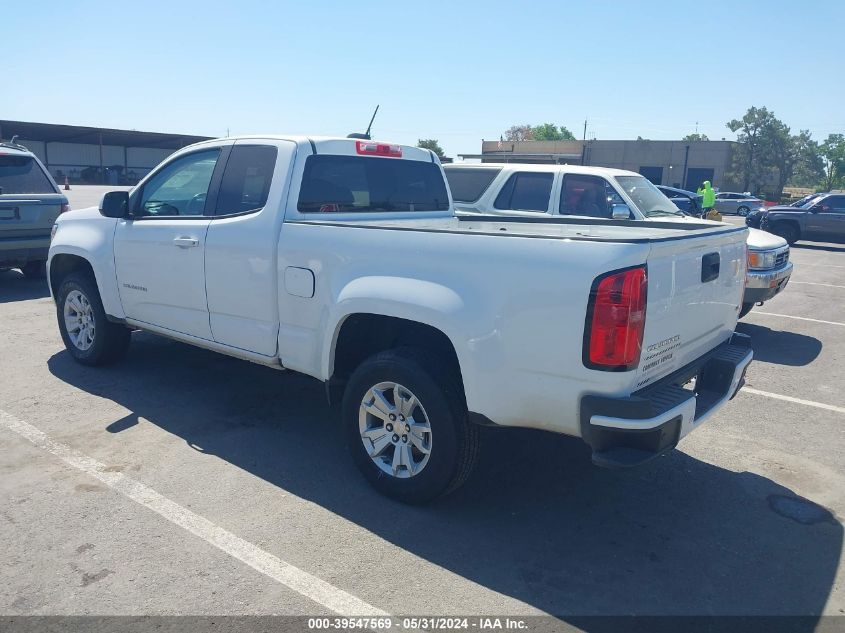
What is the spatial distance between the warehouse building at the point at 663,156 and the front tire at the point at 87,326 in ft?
179

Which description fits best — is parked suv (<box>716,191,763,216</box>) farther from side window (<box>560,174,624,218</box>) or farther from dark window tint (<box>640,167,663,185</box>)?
side window (<box>560,174,624,218</box>)

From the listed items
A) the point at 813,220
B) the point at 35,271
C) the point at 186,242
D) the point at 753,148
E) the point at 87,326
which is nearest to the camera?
the point at 186,242

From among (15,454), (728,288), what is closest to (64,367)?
(15,454)

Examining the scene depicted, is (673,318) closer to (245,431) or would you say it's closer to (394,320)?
(394,320)

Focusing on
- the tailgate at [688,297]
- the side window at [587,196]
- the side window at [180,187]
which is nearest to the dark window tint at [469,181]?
the side window at [587,196]

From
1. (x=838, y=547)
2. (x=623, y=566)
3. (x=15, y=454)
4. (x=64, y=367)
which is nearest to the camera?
(x=623, y=566)

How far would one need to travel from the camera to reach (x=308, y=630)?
2.82 m

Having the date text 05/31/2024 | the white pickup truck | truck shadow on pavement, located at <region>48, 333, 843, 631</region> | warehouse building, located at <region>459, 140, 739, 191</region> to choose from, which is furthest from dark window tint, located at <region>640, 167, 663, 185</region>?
the date text 05/31/2024

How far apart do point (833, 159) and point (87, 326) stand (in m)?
116

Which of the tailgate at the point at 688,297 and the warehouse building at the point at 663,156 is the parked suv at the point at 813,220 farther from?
the warehouse building at the point at 663,156

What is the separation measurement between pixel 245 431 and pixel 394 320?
5.36ft

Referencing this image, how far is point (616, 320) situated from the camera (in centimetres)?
300

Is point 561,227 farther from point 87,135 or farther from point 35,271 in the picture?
point 87,135

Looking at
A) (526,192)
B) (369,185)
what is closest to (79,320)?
(369,185)
